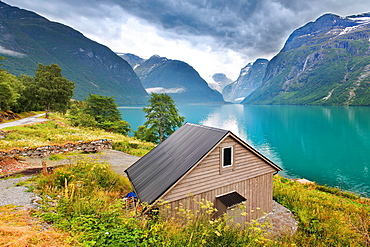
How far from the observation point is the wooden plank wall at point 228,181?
8938 millimetres

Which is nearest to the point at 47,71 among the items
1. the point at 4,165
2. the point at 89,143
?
the point at 89,143

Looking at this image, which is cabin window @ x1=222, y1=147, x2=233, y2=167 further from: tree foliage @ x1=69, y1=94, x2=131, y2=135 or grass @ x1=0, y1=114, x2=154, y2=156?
tree foliage @ x1=69, y1=94, x2=131, y2=135

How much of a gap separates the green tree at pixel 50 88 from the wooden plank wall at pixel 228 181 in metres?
37.4

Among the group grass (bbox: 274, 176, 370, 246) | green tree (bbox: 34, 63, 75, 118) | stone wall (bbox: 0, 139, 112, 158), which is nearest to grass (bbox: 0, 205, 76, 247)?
grass (bbox: 274, 176, 370, 246)

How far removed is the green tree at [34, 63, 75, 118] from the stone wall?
2005 centimetres

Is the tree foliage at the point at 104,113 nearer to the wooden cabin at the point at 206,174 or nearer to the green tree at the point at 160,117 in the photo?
the green tree at the point at 160,117

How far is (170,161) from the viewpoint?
1033 centimetres

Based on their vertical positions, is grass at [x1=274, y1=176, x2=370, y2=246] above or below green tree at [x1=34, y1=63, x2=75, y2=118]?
below

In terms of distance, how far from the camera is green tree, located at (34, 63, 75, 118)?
35375mm

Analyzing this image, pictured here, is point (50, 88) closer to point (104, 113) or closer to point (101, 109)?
point (101, 109)

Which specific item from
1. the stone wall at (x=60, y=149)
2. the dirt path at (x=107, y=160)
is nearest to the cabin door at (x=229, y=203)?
the dirt path at (x=107, y=160)

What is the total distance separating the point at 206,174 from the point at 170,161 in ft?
6.97

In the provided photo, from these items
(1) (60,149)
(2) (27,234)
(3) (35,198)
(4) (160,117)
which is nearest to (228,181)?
(2) (27,234)

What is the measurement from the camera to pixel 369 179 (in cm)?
2720
